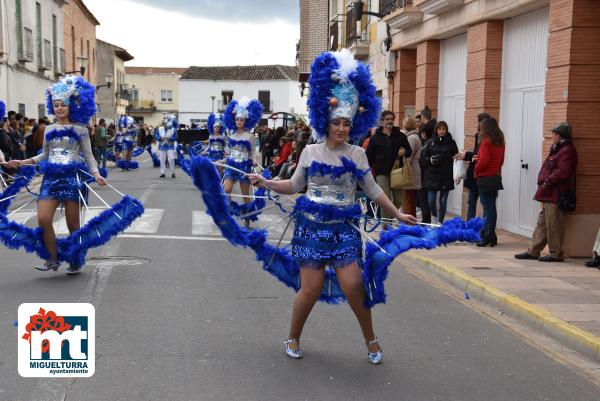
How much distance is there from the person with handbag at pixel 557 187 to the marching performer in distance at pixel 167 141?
652 inches

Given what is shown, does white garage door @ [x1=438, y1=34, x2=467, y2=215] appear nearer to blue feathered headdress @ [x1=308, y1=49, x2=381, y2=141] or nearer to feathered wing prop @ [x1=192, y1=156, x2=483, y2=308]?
blue feathered headdress @ [x1=308, y1=49, x2=381, y2=141]

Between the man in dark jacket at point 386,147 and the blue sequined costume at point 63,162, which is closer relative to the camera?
the blue sequined costume at point 63,162

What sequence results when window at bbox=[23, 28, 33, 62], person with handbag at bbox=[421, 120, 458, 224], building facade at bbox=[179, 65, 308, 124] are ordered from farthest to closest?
building facade at bbox=[179, 65, 308, 124]
window at bbox=[23, 28, 33, 62]
person with handbag at bbox=[421, 120, 458, 224]

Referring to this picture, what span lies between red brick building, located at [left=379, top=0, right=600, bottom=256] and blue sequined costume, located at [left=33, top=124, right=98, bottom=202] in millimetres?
6170

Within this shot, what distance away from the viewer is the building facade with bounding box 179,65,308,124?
84.7 metres

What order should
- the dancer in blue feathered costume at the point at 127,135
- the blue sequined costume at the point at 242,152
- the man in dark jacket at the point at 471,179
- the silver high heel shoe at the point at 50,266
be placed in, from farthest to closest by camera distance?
the dancer in blue feathered costume at the point at 127,135, the blue sequined costume at the point at 242,152, the man in dark jacket at the point at 471,179, the silver high heel shoe at the point at 50,266

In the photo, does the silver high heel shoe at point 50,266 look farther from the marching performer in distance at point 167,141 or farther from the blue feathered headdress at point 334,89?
the marching performer in distance at point 167,141

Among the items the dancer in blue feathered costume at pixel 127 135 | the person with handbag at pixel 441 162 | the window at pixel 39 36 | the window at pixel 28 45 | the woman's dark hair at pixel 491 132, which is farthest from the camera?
the window at pixel 39 36

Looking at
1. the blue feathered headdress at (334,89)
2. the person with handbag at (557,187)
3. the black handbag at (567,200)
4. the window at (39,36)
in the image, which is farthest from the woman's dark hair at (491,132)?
the window at (39,36)

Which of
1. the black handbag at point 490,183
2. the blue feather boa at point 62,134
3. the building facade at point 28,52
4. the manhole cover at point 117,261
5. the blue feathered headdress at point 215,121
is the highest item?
the building facade at point 28,52

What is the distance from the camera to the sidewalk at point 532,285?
6.47m

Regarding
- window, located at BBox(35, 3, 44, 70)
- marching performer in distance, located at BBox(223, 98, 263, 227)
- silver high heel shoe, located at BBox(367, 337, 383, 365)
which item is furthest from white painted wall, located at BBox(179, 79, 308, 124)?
silver high heel shoe, located at BBox(367, 337, 383, 365)

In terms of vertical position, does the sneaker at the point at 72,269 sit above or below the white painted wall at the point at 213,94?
below

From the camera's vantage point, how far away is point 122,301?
7148 mm
